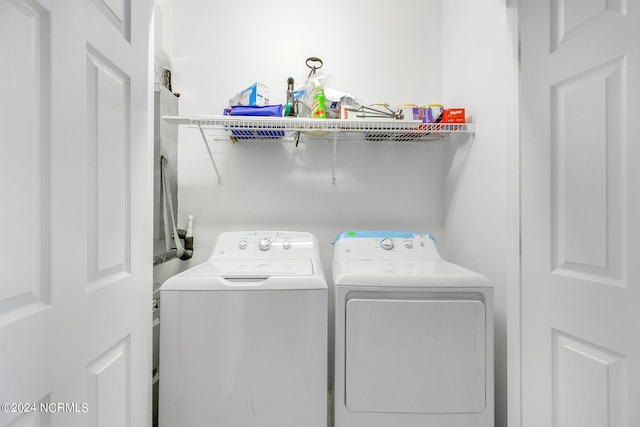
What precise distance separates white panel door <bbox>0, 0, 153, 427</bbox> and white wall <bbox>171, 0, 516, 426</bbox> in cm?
94

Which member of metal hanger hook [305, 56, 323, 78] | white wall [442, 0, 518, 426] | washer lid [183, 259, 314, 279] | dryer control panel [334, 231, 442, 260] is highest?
metal hanger hook [305, 56, 323, 78]

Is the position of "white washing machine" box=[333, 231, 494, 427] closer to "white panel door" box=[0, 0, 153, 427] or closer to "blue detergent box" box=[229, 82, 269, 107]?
"white panel door" box=[0, 0, 153, 427]

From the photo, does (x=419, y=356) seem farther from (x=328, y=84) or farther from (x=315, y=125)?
(x=328, y=84)

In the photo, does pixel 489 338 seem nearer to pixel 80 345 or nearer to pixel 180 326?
pixel 180 326

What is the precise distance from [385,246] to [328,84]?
3.73 ft

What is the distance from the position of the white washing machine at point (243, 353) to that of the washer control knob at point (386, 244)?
0.54 m

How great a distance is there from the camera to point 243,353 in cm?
122

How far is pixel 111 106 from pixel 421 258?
4.79 ft

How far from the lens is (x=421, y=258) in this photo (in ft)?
5.35

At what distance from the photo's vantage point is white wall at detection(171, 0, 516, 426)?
2.00m

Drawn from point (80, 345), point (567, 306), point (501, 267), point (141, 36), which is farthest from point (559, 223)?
point (141, 36)

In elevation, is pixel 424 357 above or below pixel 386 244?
below

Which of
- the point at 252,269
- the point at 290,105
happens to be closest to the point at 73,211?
the point at 252,269

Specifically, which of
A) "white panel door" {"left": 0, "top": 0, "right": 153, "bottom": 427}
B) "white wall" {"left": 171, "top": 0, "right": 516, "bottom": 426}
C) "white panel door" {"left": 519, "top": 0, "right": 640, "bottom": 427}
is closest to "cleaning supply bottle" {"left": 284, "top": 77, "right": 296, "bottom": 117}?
"white wall" {"left": 171, "top": 0, "right": 516, "bottom": 426}
